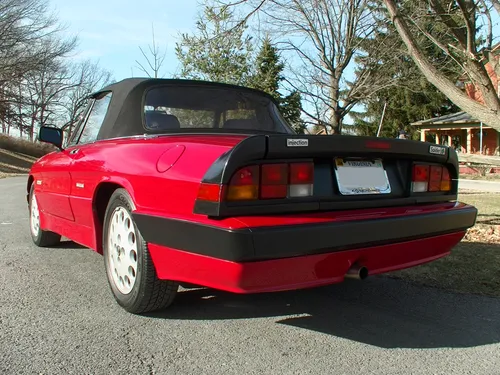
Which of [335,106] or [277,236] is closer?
[277,236]

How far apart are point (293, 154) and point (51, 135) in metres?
2.86

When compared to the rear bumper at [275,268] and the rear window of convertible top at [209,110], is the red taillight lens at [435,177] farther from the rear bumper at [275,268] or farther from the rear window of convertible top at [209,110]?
the rear window of convertible top at [209,110]

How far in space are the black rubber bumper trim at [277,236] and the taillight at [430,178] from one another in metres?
0.30

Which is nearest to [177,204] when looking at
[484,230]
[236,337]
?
[236,337]

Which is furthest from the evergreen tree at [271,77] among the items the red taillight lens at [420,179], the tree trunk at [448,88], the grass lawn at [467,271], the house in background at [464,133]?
the house in background at [464,133]

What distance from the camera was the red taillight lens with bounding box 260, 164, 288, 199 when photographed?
2480mm

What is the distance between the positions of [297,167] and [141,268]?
111 cm

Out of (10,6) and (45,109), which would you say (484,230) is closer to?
(10,6)

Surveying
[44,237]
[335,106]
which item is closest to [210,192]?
[44,237]

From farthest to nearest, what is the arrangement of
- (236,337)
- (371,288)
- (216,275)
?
(371,288)
(236,337)
(216,275)

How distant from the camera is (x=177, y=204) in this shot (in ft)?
8.42

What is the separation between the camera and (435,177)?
3326mm

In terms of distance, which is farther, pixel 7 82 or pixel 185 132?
pixel 7 82

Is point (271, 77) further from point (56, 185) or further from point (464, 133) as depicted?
point (464, 133)
